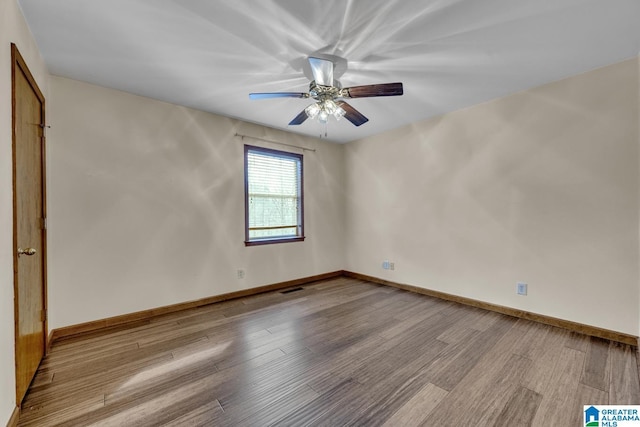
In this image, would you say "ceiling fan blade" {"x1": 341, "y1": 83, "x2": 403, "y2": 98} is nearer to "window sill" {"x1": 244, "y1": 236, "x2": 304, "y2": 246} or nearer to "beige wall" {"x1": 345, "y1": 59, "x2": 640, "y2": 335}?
"beige wall" {"x1": 345, "y1": 59, "x2": 640, "y2": 335}

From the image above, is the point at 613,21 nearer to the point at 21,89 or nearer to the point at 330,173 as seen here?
the point at 330,173

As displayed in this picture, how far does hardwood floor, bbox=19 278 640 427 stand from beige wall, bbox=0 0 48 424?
0.31m

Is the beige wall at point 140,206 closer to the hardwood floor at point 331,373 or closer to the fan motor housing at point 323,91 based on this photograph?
the hardwood floor at point 331,373

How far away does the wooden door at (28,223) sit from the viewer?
1.58m

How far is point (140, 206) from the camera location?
2.93 m

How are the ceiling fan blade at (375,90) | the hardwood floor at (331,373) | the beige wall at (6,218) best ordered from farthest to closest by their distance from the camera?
the ceiling fan blade at (375,90) → the hardwood floor at (331,373) → the beige wall at (6,218)

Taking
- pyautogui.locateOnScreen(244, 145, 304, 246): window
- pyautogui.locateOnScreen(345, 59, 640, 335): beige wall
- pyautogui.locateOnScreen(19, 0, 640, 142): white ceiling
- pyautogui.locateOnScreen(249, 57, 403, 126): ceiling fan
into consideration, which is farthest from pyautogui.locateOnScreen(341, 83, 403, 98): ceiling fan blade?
pyautogui.locateOnScreen(244, 145, 304, 246): window

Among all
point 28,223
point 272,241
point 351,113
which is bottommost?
point 272,241

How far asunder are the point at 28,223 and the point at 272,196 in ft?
8.54

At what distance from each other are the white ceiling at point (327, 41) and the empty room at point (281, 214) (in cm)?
2

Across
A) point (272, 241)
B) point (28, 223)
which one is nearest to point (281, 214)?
point (272, 241)

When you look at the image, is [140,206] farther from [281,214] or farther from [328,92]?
[328,92]

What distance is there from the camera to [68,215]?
8.33 ft

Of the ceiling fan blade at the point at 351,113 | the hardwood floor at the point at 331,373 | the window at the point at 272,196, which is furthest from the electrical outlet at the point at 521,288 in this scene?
the window at the point at 272,196
